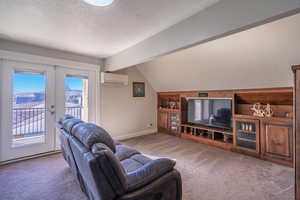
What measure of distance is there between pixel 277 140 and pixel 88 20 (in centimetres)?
378

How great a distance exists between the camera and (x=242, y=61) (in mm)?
2701

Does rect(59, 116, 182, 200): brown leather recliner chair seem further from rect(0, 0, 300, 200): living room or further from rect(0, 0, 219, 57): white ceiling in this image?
rect(0, 0, 219, 57): white ceiling

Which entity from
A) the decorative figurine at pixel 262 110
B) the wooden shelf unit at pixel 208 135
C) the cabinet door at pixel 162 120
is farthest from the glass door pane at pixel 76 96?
the decorative figurine at pixel 262 110

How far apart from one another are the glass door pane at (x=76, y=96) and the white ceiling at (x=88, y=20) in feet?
3.08

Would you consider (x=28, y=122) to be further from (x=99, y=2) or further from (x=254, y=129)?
(x=254, y=129)

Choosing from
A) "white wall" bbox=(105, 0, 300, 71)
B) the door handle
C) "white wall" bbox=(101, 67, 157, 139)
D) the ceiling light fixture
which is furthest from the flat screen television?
the door handle

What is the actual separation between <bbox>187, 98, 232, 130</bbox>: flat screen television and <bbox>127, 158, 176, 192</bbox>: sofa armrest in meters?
2.75

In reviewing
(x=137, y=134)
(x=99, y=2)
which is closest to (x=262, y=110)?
(x=137, y=134)

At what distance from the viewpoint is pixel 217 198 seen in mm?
1804

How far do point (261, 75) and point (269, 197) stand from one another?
2023 millimetres

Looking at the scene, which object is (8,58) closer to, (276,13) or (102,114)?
(102,114)

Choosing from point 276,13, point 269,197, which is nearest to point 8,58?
point 276,13

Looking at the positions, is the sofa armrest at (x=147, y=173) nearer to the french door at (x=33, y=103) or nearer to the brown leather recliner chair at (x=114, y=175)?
the brown leather recliner chair at (x=114, y=175)

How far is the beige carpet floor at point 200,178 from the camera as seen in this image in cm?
187
